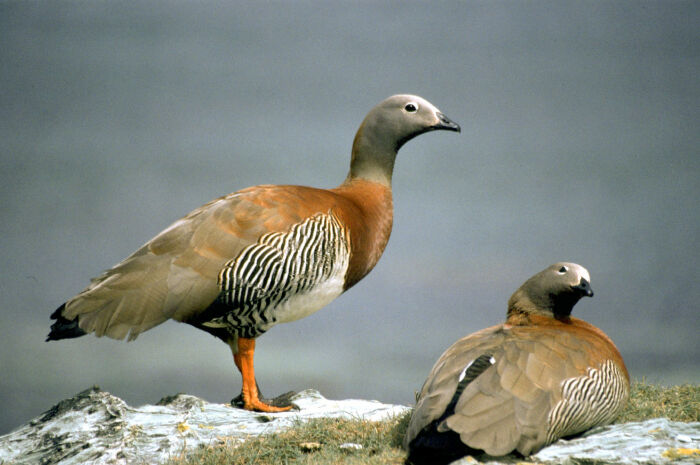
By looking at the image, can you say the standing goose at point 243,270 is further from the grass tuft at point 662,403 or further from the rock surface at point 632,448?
the grass tuft at point 662,403

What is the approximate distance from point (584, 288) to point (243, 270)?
2.48 m

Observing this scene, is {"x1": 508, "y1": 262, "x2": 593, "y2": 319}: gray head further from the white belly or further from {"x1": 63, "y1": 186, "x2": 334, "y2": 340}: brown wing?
{"x1": 63, "y1": 186, "x2": 334, "y2": 340}: brown wing

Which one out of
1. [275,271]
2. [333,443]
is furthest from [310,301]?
[333,443]

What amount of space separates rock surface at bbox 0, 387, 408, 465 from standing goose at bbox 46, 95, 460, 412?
409mm

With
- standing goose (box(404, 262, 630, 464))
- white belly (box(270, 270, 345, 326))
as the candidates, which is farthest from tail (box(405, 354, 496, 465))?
white belly (box(270, 270, 345, 326))

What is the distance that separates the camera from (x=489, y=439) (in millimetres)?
4344

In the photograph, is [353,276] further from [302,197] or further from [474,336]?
[474,336]

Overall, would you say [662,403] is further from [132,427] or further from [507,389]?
[132,427]

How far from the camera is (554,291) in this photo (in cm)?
544

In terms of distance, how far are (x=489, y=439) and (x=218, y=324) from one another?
2493 millimetres

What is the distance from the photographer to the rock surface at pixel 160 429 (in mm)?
4758

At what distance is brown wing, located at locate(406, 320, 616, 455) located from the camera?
4.40 metres

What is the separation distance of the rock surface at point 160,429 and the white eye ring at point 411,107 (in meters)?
2.49

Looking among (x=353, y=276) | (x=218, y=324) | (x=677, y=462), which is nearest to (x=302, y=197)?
(x=353, y=276)
